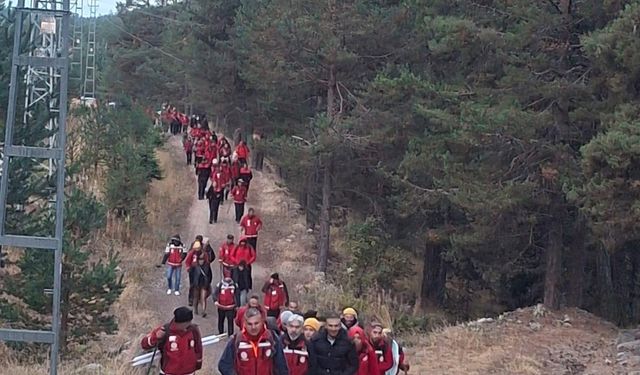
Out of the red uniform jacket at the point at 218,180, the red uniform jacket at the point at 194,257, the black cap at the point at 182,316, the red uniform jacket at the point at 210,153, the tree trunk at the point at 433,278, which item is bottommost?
the tree trunk at the point at 433,278

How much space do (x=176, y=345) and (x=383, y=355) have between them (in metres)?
2.13

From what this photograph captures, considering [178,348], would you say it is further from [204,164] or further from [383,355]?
[204,164]

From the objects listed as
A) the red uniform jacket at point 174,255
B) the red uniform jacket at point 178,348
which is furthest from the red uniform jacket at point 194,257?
the red uniform jacket at point 178,348

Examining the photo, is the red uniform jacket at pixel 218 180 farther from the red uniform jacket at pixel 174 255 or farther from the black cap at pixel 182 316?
the black cap at pixel 182 316

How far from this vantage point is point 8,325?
1257cm

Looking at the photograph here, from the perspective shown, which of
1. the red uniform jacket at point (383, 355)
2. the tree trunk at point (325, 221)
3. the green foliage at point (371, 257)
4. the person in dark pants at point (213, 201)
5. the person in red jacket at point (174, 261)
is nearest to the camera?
the red uniform jacket at point (383, 355)

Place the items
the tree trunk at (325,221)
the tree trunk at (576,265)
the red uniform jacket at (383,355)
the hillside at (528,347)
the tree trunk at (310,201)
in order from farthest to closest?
1. the tree trunk at (310,201)
2. the tree trunk at (325,221)
3. the tree trunk at (576,265)
4. the hillside at (528,347)
5. the red uniform jacket at (383,355)

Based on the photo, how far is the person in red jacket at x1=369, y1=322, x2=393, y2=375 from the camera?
8.99 metres

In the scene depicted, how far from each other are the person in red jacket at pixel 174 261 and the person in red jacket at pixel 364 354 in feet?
28.6

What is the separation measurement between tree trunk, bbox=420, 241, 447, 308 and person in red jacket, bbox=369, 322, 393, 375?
476 inches

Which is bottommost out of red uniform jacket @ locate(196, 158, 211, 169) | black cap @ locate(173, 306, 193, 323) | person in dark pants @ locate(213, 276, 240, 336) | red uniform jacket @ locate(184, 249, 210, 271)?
person in dark pants @ locate(213, 276, 240, 336)

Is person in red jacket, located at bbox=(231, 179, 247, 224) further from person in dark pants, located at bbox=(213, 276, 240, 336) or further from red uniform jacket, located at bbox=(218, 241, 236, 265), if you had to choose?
person in dark pants, located at bbox=(213, 276, 240, 336)

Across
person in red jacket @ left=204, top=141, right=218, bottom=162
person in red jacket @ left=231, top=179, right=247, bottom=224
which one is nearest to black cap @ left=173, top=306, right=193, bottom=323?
person in red jacket @ left=231, top=179, right=247, bottom=224

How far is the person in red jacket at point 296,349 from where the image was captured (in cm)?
823
